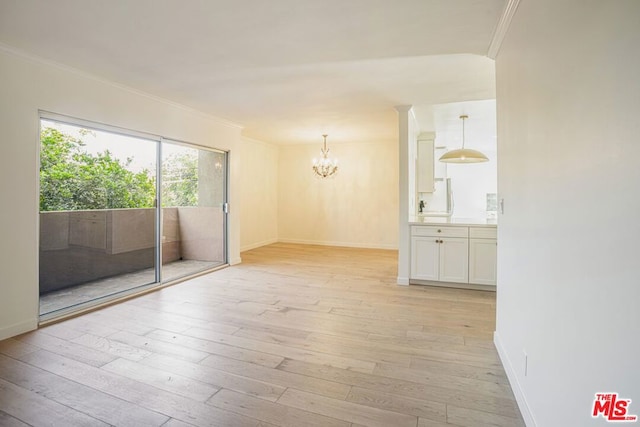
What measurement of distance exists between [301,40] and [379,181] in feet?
16.9

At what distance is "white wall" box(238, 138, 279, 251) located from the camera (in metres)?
7.01

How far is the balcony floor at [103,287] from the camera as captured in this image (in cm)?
321

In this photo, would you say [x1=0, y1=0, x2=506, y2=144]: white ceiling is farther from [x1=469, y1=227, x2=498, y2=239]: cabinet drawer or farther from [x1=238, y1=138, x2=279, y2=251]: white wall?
[x1=238, y1=138, x2=279, y2=251]: white wall

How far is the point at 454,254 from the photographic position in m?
4.15

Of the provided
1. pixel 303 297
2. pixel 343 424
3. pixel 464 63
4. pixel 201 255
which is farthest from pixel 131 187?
pixel 464 63

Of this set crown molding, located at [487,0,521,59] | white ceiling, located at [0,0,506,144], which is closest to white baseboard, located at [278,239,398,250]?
white ceiling, located at [0,0,506,144]

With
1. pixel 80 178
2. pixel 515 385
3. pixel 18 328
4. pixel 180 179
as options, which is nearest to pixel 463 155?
pixel 515 385

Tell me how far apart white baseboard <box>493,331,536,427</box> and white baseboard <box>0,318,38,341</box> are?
402cm

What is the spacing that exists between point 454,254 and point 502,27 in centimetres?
276

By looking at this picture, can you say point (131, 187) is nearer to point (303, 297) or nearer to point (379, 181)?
point (303, 297)

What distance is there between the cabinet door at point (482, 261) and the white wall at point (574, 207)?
7.08ft

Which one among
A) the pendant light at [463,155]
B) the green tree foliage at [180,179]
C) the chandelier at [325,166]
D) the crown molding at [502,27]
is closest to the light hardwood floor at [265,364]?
the green tree foliage at [180,179]

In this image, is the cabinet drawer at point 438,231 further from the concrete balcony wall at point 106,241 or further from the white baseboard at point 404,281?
the concrete balcony wall at point 106,241

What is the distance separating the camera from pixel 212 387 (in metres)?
2.01
